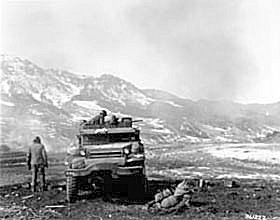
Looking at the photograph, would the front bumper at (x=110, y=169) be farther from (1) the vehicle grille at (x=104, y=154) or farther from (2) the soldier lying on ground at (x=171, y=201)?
(2) the soldier lying on ground at (x=171, y=201)

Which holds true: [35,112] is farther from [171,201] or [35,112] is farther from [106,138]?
[171,201]

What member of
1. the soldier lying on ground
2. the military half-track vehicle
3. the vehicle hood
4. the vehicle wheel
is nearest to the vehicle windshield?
the military half-track vehicle

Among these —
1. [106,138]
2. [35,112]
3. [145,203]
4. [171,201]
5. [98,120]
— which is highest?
[35,112]

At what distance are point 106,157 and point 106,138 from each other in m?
1.02

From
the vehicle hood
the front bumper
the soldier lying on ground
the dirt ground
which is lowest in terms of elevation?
the dirt ground

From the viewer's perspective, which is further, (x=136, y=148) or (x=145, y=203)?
(x=136, y=148)

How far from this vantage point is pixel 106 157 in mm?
18406

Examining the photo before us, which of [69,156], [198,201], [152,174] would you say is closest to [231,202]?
[198,201]

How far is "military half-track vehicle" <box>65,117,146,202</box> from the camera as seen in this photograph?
1781cm

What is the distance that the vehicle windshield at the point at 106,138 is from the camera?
19.2 m

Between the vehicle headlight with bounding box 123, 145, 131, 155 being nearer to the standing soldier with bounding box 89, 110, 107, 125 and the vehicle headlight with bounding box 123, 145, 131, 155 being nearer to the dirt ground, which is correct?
the dirt ground

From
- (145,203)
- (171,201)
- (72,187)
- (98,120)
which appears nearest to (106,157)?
(72,187)

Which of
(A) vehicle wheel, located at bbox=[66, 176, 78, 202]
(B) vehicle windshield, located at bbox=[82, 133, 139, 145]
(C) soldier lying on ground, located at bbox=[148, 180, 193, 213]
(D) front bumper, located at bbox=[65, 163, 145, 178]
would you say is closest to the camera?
(C) soldier lying on ground, located at bbox=[148, 180, 193, 213]

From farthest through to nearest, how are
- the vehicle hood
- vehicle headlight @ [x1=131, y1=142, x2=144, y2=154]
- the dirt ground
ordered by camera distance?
the vehicle hood
vehicle headlight @ [x1=131, y1=142, x2=144, y2=154]
the dirt ground
